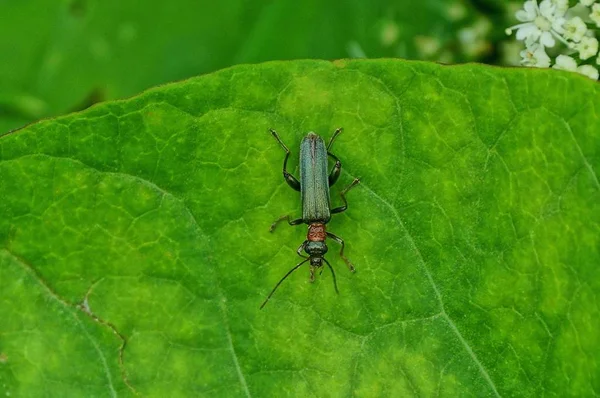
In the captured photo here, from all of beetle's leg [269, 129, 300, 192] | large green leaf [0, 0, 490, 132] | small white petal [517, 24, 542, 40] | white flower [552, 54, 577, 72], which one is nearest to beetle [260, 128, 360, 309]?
beetle's leg [269, 129, 300, 192]

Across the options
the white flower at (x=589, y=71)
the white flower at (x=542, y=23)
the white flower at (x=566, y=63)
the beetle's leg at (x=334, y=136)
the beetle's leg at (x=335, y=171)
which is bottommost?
the beetle's leg at (x=335, y=171)

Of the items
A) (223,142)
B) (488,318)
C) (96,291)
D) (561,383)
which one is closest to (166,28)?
(223,142)

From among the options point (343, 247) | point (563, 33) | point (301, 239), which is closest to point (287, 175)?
point (301, 239)

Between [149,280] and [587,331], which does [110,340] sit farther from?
[587,331]

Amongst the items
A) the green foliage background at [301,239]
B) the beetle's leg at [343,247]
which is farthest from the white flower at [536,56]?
the beetle's leg at [343,247]

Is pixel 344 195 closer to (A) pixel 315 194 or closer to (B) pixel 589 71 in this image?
(A) pixel 315 194

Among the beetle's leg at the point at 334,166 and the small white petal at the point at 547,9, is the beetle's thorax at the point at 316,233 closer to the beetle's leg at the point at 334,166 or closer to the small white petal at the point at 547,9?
the beetle's leg at the point at 334,166

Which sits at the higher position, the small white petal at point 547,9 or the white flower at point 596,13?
the small white petal at point 547,9
